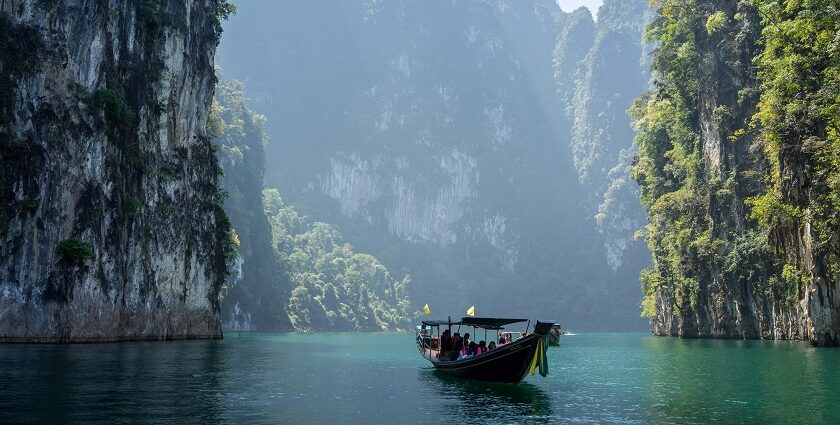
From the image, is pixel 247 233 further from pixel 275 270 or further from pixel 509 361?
pixel 509 361

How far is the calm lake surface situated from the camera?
1897 cm

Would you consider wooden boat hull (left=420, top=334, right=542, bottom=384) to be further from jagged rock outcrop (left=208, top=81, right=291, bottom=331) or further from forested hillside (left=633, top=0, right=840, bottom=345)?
jagged rock outcrop (left=208, top=81, right=291, bottom=331)

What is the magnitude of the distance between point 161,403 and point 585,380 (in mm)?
→ 17699

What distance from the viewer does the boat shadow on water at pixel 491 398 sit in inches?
811

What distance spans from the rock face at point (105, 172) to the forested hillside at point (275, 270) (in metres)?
25.3

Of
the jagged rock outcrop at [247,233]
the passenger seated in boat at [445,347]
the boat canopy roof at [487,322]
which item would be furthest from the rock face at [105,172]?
the jagged rock outcrop at [247,233]

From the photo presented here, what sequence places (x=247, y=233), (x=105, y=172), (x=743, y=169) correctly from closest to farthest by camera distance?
(x=105, y=172) < (x=743, y=169) < (x=247, y=233)

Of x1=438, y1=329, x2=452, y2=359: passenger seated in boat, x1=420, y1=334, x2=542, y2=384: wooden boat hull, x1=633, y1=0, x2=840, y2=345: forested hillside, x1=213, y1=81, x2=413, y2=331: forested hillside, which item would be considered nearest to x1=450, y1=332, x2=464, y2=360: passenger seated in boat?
x1=438, y1=329, x2=452, y2=359: passenger seated in boat

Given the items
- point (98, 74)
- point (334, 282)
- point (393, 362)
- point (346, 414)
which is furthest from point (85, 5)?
point (334, 282)

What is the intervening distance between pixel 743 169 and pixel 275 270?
90015 mm

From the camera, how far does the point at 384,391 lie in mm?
25844

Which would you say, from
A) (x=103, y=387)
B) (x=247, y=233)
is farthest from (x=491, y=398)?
(x=247, y=233)

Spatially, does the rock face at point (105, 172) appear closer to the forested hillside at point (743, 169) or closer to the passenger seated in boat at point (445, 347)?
the passenger seated in boat at point (445, 347)

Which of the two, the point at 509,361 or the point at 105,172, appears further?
the point at 105,172
